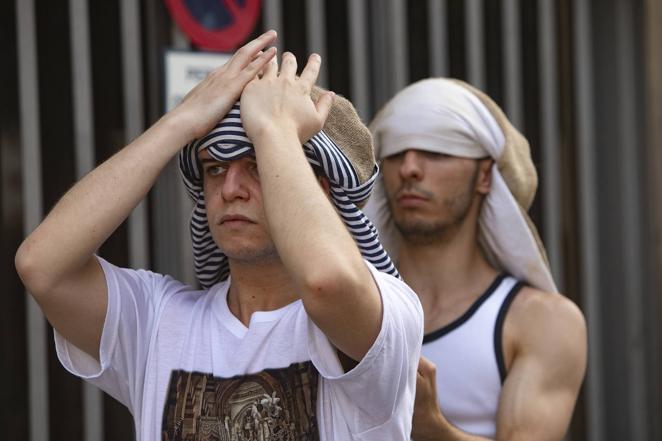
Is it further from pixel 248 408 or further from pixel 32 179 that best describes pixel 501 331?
pixel 32 179

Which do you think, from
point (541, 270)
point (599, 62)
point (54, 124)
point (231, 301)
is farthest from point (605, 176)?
point (231, 301)

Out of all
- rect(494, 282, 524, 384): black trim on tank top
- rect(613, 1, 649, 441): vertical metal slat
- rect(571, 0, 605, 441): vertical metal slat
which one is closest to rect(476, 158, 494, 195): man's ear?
rect(494, 282, 524, 384): black trim on tank top

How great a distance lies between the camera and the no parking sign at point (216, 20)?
3.63m

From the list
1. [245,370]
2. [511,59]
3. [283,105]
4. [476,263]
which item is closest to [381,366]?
[245,370]

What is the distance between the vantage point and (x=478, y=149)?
311 centimetres

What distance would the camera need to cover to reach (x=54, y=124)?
3523mm

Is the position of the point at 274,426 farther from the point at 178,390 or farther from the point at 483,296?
the point at 483,296

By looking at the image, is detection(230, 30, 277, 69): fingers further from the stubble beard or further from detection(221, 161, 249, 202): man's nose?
the stubble beard

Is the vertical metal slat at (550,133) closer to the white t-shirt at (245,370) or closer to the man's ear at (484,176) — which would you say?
the man's ear at (484,176)

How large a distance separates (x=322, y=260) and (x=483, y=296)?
1171mm

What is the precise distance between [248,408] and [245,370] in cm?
8

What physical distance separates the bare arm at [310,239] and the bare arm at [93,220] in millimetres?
131

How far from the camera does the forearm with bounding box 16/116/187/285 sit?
218 cm

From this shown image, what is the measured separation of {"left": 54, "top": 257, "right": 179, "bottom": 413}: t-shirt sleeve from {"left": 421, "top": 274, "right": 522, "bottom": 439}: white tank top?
3.01 feet
